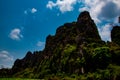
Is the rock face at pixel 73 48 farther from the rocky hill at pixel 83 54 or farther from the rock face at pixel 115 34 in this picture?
the rock face at pixel 115 34

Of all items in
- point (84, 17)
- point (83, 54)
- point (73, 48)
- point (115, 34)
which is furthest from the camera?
point (84, 17)

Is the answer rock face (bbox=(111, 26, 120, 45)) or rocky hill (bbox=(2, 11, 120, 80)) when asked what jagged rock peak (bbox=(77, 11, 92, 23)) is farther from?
rock face (bbox=(111, 26, 120, 45))

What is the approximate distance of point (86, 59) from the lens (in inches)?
5037

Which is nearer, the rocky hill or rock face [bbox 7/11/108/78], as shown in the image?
the rocky hill

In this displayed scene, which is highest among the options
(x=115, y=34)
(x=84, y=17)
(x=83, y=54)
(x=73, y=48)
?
(x=84, y=17)

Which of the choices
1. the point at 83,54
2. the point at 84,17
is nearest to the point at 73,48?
the point at 83,54

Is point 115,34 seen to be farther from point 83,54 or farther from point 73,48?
point 83,54

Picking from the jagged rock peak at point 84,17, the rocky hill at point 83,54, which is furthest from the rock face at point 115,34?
the jagged rock peak at point 84,17

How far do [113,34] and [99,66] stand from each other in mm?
52551

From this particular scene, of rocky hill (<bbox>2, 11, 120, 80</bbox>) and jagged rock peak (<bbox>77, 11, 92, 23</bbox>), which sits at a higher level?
jagged rock peak (<bbox>77, 11, 92, 23</bbox>)

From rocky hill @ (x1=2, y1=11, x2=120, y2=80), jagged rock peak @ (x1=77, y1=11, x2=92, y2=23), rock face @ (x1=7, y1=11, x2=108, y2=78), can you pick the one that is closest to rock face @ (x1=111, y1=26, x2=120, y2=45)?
rocky hill @ (x1=2, y1=11, x2=120, y2=80)

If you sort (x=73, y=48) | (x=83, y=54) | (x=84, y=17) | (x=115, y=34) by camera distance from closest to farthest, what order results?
(x=83, y=54) → (x=73, y=48) → (x=115, y=34) → (x=84, y=17)

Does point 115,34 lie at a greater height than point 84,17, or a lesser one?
lesser

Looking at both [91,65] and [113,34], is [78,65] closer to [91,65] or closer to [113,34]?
[91,65]
